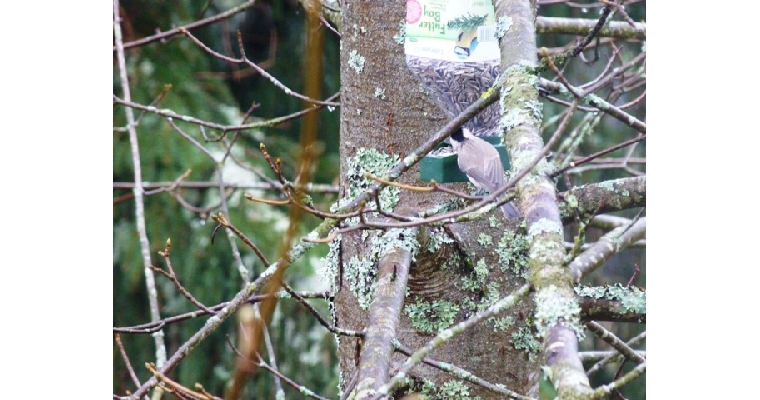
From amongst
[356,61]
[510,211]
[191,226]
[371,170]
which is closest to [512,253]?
[510,211]

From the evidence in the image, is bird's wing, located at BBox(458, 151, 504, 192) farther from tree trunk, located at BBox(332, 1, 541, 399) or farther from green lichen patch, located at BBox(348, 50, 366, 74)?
green lichen patch, located at BBox(348, 50, 366, 74)

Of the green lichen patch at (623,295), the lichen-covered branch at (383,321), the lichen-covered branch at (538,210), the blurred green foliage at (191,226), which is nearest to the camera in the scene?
the lichen-covered branch at (538,210)

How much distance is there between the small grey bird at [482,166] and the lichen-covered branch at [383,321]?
5.1 inches

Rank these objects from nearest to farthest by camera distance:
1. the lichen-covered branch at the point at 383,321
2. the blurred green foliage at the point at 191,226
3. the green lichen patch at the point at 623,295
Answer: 1. the lichen-covered branch at the point at 383,321
2. the green lichen patch at the point at 623,295
3. the blurred green foliage at the point at 191,226

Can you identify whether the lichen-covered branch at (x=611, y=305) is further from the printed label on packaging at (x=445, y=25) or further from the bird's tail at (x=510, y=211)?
the printed label on packaging at (x=445, y=25)

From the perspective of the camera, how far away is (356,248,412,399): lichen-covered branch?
63 cm

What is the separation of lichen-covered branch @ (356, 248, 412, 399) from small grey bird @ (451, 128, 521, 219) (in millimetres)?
130

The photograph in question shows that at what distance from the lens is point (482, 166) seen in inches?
33.4

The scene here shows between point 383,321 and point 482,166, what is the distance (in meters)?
0.25

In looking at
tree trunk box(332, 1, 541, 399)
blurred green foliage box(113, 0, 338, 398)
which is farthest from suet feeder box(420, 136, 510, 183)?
blurred green foliage box(113, 0, 338, 398)

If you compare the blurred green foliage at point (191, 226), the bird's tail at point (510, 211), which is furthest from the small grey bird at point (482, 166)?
the blurred green foliage at point (191, 226)

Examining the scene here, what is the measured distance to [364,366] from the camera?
2.11 feet

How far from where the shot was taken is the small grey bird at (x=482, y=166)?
85 cm
